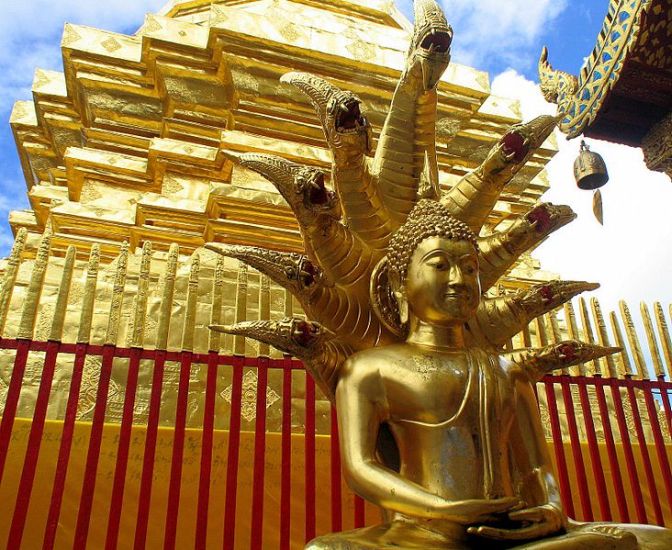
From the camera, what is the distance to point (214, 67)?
588 centimetres

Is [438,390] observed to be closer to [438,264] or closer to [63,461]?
[438,264]

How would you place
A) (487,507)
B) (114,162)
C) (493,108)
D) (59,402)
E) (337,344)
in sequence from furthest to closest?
(493,108)
(114,162)
(59,402)
(337,344)
(487,507)

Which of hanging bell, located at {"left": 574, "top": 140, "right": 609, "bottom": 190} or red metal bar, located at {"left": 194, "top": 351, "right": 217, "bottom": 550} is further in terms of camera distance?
hanging bell, located at {"left": 574, "top": 140, "right": 609, "bottom": 190}

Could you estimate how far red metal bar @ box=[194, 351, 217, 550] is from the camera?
236cm

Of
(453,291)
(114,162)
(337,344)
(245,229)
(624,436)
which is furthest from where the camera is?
(114,162)

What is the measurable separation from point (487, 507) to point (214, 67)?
5.27m

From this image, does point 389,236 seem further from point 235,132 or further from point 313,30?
point 313,30

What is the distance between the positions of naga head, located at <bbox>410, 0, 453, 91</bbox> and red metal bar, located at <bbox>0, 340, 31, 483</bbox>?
6.52 ft

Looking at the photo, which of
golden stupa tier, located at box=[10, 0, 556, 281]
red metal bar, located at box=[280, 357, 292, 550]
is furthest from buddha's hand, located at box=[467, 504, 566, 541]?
golden stupa tier, located at box=[10, 0, 556, 281]

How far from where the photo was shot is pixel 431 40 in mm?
2283

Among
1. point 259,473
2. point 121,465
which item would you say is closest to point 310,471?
point 259,473

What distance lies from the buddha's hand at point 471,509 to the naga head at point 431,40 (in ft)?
5.13

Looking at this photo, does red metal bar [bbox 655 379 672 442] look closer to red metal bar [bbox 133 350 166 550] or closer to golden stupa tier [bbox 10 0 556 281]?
golden stupa tier [bbox 10 0 556 281]

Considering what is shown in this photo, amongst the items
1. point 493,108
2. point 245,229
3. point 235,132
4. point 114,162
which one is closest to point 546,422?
point 245,229
